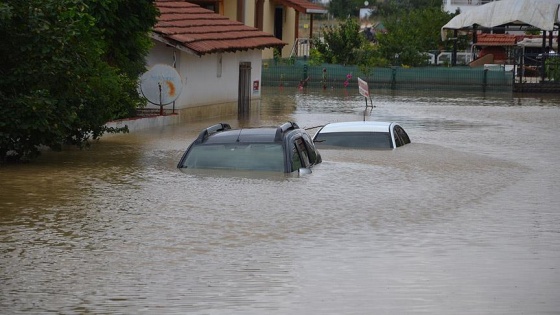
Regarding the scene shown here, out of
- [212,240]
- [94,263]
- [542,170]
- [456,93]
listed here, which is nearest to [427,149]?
[542,170]

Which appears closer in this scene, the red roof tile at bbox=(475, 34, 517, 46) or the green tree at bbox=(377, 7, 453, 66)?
the green tree at bbox=(377, 7, 453, 66)

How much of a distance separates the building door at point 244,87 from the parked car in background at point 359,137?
650 inches

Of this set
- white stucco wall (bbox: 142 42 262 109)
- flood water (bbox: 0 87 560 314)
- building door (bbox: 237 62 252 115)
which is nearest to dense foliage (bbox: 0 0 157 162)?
flood water (bbox: 0 87 560 314)

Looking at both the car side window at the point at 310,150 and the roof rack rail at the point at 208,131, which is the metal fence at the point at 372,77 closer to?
the car side window at the point at 310,150

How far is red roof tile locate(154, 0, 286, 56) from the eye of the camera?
33.0 meters

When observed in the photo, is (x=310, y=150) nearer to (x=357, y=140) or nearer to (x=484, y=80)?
(x=357, y=140)

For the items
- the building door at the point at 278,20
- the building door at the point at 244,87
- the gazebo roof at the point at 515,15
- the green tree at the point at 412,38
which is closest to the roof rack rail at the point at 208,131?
the building door at the point at 244,87

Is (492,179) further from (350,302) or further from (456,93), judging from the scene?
(456,93)

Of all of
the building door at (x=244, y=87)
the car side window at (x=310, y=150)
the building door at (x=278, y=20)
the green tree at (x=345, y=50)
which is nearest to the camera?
the car side window at (x=310, y=150)

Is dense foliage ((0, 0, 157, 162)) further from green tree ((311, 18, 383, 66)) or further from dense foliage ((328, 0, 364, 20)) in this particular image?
dense foliage ((328, 0, 364, 20))

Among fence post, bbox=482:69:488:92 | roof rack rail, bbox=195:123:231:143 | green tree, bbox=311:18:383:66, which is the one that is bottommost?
roof rack rail, bbox=195:123:231:143

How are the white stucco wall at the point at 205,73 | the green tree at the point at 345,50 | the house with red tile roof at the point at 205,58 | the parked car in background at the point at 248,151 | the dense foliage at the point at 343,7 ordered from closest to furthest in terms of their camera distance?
1. the parked car in background at the point at 248,151
2. the house with red tile roof at the point at 205,58
3. the white stucco wall at the point at 205,73
4. the green tree at the point at 345,50
5. the dense foliage at the point at 343,7

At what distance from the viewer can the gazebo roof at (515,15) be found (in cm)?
5431

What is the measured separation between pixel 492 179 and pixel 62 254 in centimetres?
976
